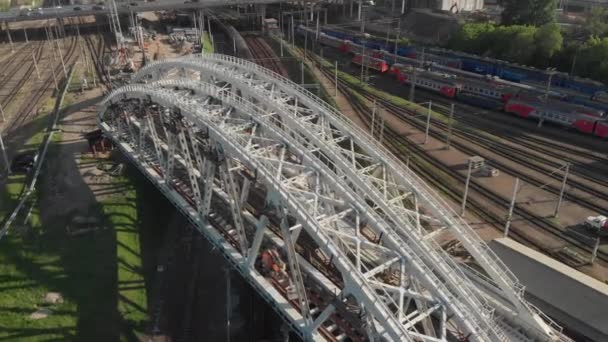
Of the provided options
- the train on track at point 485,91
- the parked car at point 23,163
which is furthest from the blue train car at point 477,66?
the parked car at point 23,163

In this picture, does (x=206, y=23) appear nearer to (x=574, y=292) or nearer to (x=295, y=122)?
(x=295, y=122)

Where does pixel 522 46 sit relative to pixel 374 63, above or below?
above

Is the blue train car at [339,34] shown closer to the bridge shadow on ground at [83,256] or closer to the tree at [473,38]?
the tree at [473,38]

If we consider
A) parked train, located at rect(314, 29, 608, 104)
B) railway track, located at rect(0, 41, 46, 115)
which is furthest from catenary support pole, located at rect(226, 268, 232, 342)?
parked train, located at rect(314, 29, 608, 104)

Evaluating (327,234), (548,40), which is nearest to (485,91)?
(548,40)

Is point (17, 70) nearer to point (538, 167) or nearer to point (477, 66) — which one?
point (477, 66)

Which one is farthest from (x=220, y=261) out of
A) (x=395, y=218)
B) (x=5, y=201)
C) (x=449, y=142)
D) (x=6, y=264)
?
(x=449, y=142)

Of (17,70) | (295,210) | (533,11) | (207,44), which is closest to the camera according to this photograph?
(295,210)
